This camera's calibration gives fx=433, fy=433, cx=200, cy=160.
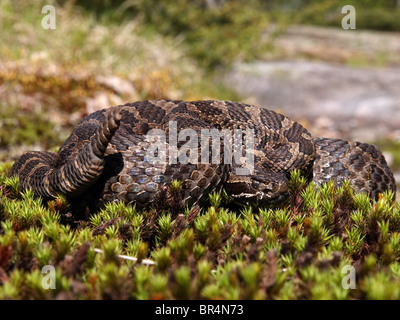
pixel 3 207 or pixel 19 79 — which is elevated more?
pixel 19 79

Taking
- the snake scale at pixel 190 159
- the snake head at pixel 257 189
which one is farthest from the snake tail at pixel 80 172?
the snake head at pixel 257 189

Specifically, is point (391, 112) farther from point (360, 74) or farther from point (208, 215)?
point (208, 215)

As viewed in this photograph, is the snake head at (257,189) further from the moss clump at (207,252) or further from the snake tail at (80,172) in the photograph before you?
the snake tail at (80,172)

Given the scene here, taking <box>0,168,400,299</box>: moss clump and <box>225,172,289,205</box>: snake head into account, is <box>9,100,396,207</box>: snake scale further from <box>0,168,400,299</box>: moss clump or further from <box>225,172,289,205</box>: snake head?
<box>0,168,400,299</box>: moss clump

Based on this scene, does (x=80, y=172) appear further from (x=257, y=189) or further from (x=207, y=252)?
(x=257, y=189)

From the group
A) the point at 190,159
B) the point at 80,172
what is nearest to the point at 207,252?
the point at 190,159

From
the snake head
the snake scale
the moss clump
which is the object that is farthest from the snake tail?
the snake head

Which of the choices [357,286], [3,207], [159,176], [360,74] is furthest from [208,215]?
[360,74]
